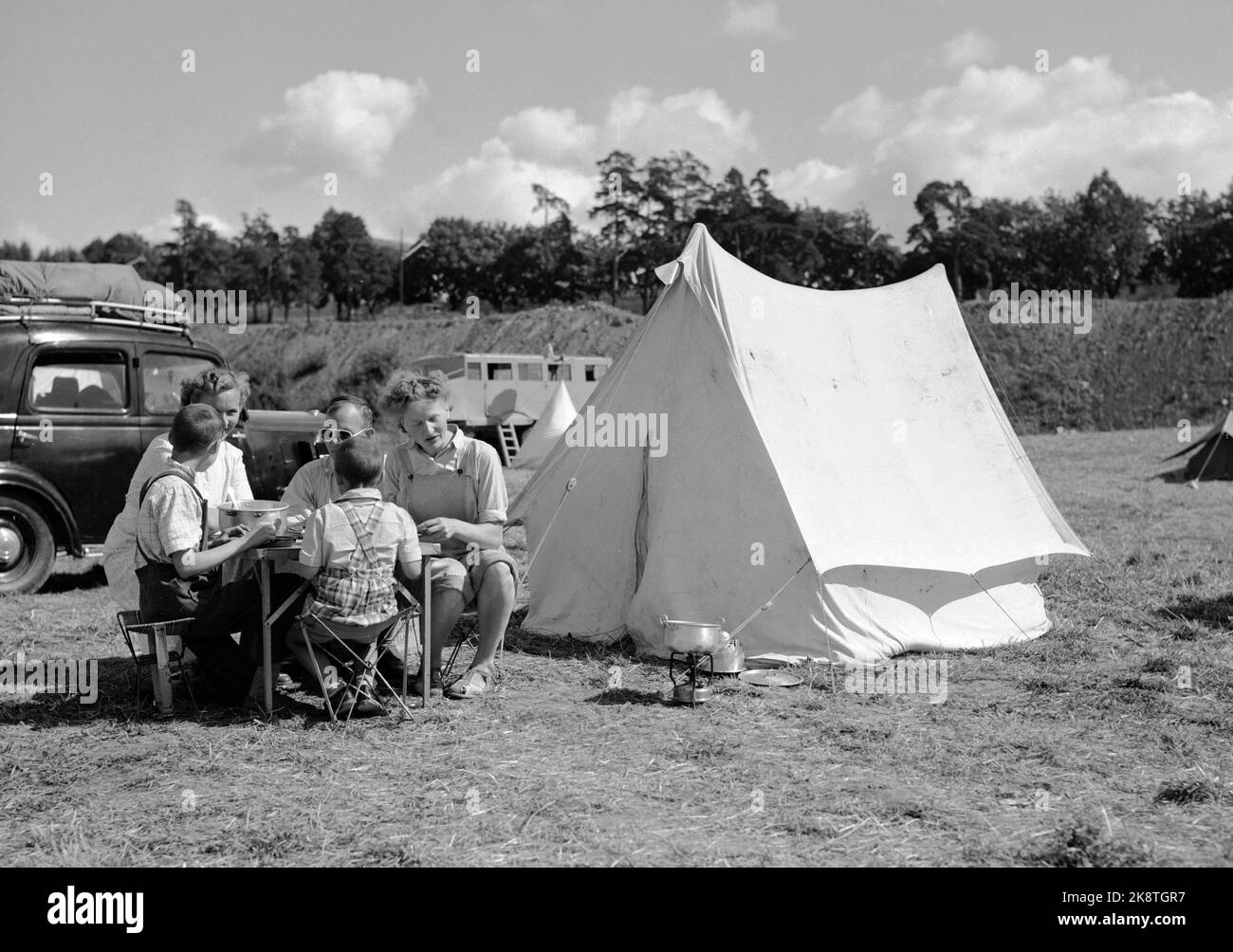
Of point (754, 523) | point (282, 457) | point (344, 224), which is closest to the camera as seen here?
point (754, 523)

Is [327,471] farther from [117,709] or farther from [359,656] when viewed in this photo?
[117,709]

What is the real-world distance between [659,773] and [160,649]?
7.59ft

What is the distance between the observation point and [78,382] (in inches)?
323

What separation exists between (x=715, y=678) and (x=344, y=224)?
63677 mm

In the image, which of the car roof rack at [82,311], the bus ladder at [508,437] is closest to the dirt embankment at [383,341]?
the bus ladder at [508,437]

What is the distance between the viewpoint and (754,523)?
615cm

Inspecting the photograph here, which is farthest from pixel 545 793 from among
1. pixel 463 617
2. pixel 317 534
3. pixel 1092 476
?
pixel 1092 476

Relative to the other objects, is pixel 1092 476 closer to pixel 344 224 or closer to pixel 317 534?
pixel 317 534

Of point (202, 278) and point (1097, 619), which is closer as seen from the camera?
point (1097, 619)

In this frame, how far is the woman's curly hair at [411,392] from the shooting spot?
533cm

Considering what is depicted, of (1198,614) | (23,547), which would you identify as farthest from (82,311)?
(1198,614)

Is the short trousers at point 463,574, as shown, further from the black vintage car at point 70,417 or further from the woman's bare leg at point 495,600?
the black vintage car at point 70,417

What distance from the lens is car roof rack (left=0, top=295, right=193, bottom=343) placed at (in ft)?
26.7

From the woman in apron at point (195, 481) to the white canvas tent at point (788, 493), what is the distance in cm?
196
